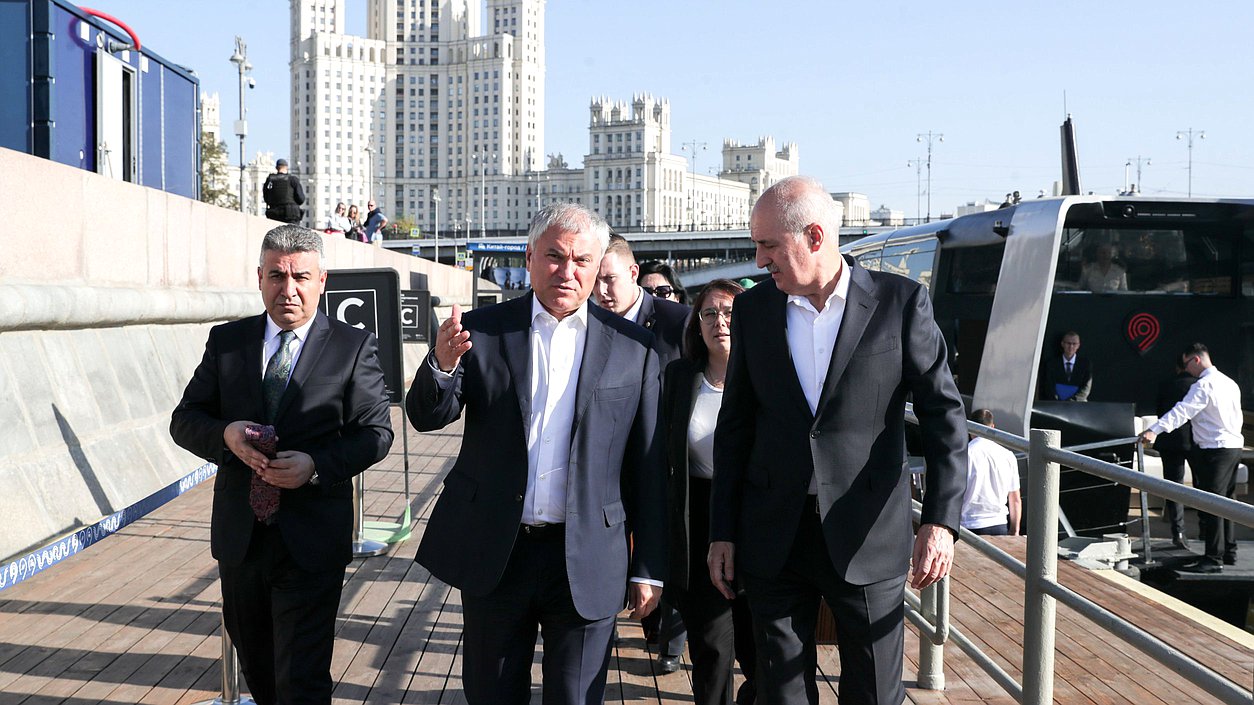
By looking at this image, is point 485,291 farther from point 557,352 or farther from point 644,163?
point 644,163

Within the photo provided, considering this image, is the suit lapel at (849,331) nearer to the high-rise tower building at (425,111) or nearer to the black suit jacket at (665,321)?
the black suit jacket at (665,321)

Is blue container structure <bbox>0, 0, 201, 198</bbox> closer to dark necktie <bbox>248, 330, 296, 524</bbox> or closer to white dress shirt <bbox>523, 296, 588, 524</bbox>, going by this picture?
dark necktie <bbox>248, 330, 296, 524</bbox>

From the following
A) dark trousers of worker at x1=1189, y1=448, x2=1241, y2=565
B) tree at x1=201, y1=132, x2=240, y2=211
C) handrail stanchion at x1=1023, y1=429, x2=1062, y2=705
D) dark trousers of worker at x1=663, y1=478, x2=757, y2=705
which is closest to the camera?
handrail stanchion at x1=1023, y1=429, x2=1062, y2=705

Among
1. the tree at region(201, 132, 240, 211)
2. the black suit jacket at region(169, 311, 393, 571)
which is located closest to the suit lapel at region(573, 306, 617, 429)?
the black suit jacket at region(169, 311, 393, 571)

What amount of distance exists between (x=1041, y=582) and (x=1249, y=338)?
7.76 metres

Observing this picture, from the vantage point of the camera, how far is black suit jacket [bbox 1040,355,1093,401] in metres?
9.66

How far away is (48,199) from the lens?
285 inches

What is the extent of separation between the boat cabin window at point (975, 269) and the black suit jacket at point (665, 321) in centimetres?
476

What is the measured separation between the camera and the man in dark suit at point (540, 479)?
3145 mm

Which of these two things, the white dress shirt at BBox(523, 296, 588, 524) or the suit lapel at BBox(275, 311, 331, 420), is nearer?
the white dress shirt at BBox(523, 296, 588, 524)

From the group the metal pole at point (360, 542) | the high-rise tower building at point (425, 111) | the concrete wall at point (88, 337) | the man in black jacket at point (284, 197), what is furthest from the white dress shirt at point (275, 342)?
the high-rise tower building at point (425, 111)

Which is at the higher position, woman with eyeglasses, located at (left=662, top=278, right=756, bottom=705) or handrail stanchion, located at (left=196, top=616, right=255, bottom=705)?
woman with eyeglasses, located at (left=662, top=278, right=756, bottom=705)

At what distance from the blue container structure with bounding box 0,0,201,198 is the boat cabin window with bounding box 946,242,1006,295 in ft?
26.3

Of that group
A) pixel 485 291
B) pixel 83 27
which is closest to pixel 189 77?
pixel 83 27
